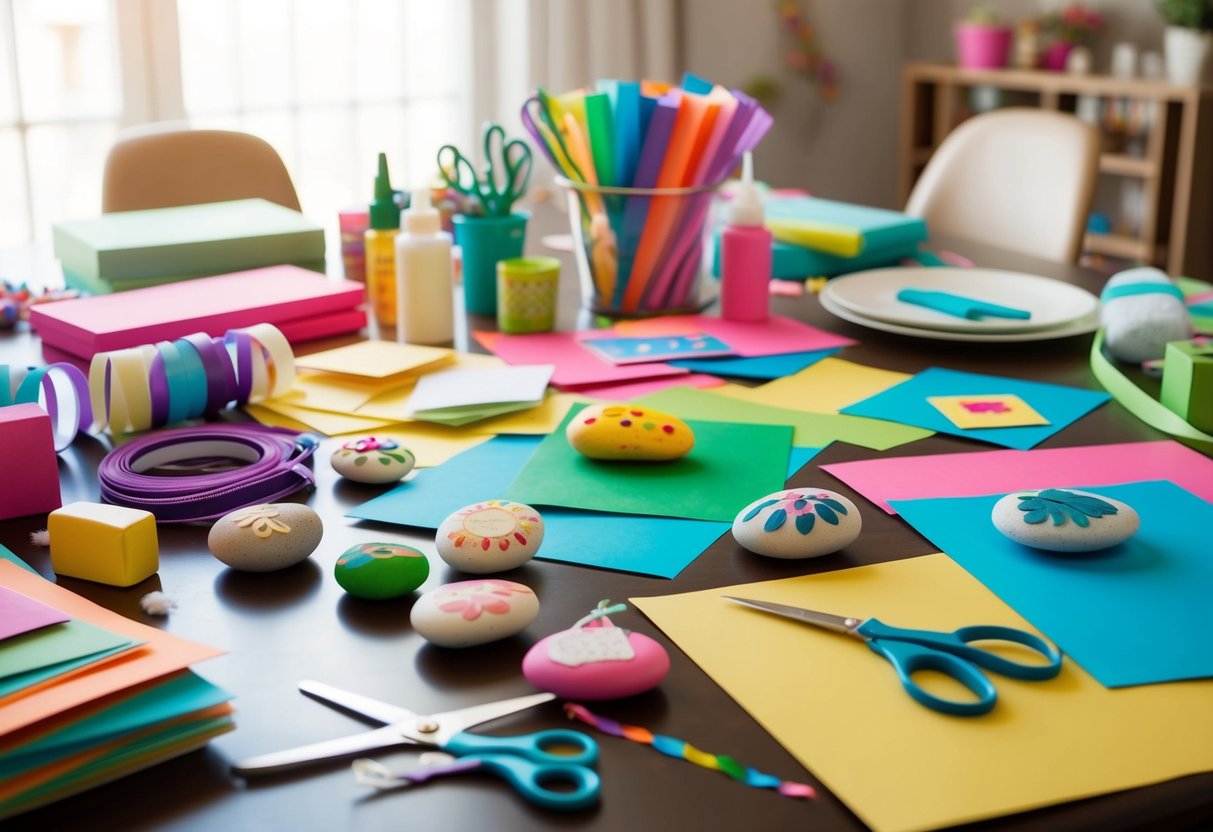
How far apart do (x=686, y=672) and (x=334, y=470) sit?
15.1 inches

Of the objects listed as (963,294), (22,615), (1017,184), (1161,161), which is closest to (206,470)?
(22,615)

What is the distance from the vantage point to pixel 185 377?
1.01 m

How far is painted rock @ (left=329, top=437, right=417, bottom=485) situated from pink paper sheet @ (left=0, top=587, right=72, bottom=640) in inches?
11.0

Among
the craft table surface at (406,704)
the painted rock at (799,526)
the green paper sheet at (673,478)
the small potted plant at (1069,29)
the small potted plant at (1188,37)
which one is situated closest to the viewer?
the craft table surface at (406,704)

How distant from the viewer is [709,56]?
3.43 m

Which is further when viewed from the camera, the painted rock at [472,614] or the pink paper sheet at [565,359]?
the pink paper sheet at [565,359]

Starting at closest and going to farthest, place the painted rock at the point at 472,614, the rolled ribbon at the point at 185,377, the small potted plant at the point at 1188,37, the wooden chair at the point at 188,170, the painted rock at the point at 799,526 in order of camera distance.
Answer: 1. the painted rock at the point at 472,614
2. the painted rock at the point at 799,526
3. the rolled ribbon at the point at 185,377
4. the wooden chair at the point at 188,170
5. the small potted plant at the point at 1188,37

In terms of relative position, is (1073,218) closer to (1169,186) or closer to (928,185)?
(928,185)

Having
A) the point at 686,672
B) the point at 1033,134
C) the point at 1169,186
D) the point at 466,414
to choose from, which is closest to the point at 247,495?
the point at 466,414

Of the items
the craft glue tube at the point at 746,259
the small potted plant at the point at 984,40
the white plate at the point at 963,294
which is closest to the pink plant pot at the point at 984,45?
the small potted plant at the point at 984,40

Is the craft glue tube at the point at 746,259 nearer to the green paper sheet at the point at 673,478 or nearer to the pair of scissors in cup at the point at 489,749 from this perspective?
the green paper sheet at the point at 673,478

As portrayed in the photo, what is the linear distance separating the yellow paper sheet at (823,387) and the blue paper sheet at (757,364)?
1cm

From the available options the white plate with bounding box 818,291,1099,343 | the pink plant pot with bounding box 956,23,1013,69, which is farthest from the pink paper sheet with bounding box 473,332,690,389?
the pink plant pot with bounding box 956,23,1013,69

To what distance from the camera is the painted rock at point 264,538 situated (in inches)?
29.5
